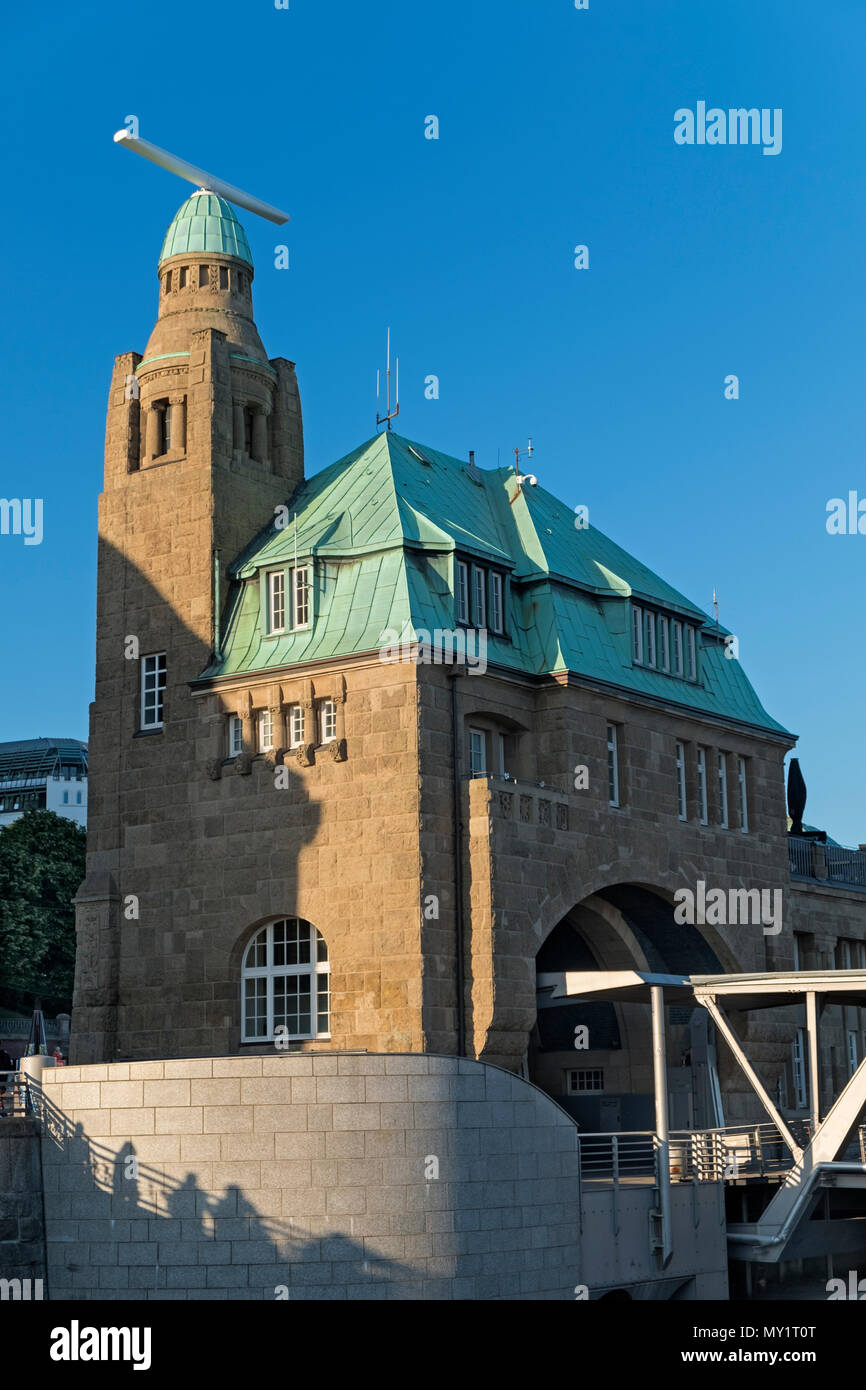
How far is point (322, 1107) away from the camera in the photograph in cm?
3073

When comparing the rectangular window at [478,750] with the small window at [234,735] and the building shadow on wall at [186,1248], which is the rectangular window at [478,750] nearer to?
the small window at [234,735]

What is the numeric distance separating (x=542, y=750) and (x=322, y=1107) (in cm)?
1460

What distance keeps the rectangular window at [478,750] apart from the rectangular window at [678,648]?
7209 mm

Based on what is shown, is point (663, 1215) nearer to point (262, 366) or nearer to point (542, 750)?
point (542, 750)

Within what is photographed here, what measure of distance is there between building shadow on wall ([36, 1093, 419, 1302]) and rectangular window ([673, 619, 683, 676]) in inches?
834

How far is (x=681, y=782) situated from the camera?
4753 cm

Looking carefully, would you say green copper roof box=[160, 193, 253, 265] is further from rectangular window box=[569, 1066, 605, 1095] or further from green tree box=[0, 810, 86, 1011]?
green tree box=[0, 810, 86, 1011]

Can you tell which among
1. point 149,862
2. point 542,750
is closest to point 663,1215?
point 542,750

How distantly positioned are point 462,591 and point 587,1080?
42.0 ft

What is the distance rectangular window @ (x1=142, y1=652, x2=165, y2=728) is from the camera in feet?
149

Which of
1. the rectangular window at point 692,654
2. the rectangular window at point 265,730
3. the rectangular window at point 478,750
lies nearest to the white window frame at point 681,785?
the rectangular window at point 692,654

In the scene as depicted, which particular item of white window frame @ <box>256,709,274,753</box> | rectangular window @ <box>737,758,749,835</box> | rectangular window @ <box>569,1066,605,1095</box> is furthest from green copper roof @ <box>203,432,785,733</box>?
rectangular window @ <box>569,1066,605,1095</box>

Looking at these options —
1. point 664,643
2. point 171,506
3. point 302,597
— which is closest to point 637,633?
point 664,643

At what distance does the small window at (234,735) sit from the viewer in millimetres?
43878
